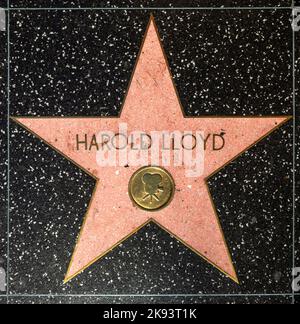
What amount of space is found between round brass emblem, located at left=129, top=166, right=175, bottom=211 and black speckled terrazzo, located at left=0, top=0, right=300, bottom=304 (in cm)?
8

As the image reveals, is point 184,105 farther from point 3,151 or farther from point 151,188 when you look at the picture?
point 3,151

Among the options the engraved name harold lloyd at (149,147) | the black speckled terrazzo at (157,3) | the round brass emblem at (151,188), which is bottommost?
the round brass emblem at (151,188)

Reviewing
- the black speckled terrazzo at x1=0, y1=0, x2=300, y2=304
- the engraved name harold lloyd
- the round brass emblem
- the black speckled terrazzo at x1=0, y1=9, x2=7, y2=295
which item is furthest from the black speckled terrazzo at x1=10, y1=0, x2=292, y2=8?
the round brass emblem

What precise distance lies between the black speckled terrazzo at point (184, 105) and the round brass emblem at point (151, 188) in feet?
0.25

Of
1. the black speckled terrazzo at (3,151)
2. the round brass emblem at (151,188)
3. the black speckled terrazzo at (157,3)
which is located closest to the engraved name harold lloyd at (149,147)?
the round brass emblem at (151,188)

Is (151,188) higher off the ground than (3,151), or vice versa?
(3,151)

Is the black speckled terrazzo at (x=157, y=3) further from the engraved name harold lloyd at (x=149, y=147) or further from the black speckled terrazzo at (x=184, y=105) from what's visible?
the engraved name harold lloyd at (x=149, y=147)

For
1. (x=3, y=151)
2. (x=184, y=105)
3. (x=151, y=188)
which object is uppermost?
(x=184, y=105)

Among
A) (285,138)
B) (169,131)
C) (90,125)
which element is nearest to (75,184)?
(90,125)

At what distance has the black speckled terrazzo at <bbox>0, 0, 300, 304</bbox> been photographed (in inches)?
48.1

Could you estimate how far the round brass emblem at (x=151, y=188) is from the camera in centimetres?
121

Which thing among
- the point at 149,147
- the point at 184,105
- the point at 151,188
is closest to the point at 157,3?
the point at 184,105

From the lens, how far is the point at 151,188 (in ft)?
4.01

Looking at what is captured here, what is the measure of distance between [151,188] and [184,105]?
25 cm
